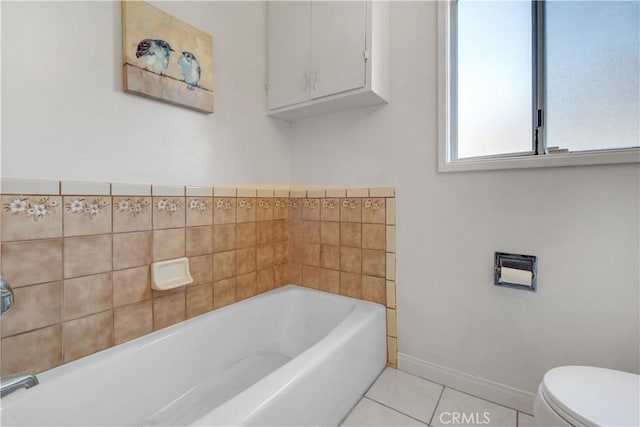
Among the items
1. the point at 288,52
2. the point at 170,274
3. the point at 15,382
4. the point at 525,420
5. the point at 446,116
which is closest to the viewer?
the point at 15,382

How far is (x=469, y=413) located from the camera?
1.34 m

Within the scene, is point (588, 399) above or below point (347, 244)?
below

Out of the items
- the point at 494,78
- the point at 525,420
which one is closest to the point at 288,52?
the point at 494,78

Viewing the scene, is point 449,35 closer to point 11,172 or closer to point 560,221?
point 560,221

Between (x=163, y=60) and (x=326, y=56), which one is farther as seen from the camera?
(x=326, y=56)

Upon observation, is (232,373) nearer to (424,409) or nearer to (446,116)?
(424,409)

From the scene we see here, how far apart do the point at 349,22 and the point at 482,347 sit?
186 cm

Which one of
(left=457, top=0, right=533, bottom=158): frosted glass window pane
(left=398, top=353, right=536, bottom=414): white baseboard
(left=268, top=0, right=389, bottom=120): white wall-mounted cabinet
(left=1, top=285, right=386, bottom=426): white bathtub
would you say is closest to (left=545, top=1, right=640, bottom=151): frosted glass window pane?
(left=457, top=0, right=533, bottom=158): frosted glass window pane

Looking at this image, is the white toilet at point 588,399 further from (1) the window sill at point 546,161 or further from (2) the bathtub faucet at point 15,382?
(2) the bathtub faucet at point 15,382

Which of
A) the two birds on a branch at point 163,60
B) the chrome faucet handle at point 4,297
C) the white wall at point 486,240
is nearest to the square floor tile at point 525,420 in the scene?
the white wall at point 486,240

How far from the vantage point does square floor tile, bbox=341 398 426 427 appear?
1270 millimetres

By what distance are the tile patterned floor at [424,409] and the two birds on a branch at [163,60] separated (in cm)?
181

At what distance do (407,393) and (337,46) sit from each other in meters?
1.91

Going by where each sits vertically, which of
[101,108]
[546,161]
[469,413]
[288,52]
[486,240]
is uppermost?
[288,52]
